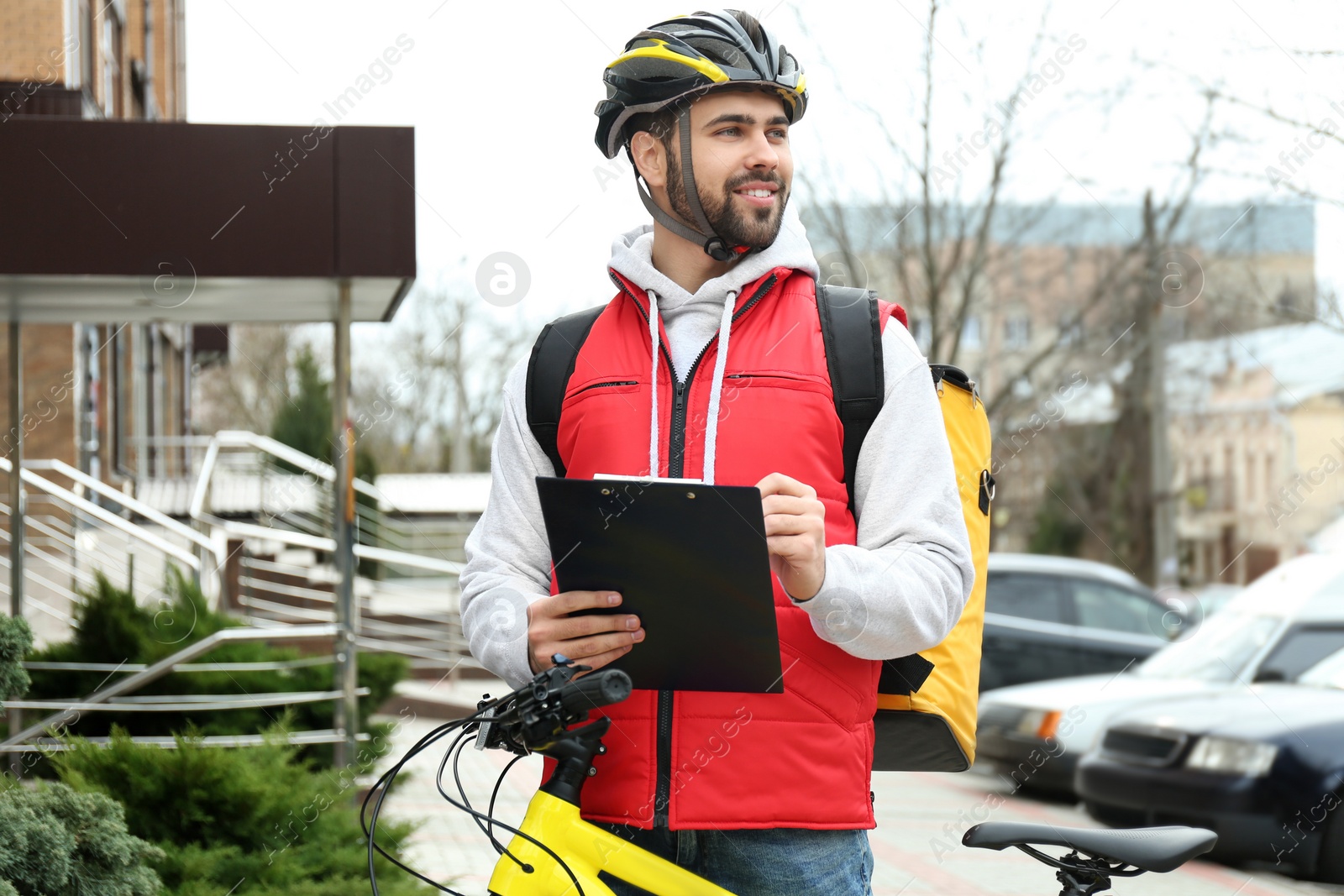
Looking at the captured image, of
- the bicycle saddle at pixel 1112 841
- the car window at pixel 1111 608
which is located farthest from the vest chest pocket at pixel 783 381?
the car window at pixel 1111 608

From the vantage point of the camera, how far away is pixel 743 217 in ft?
7.14

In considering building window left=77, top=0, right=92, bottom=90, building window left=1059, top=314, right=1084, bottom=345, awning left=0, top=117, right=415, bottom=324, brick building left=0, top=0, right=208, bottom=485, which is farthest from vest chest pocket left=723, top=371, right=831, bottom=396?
building window left=1059, top=314, right=1084, bottom=345

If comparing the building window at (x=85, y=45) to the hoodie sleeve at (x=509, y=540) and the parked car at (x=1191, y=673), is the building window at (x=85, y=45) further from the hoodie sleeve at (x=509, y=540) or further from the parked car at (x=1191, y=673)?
the hoodie sleeve at (x=509, y=540)

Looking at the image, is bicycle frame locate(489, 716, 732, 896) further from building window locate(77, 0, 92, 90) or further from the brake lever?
building window locate(77, 0, 92, 90)

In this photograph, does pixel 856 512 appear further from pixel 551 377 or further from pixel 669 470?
pixel 551 377

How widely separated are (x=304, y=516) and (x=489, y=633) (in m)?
18.6

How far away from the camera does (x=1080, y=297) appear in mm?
23578

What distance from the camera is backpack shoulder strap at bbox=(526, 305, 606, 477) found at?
7.26 feet

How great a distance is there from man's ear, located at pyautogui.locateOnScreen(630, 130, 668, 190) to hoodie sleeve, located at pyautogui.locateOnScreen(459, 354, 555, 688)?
0.38m

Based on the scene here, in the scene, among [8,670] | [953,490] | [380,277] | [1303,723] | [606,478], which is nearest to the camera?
[606,478]

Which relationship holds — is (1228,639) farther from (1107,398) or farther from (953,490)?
(1107,398)

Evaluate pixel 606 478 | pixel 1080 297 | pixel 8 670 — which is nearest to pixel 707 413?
pixel 606 478

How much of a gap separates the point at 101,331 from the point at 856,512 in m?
16.6

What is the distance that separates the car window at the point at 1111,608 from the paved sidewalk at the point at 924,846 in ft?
A: 6.07
